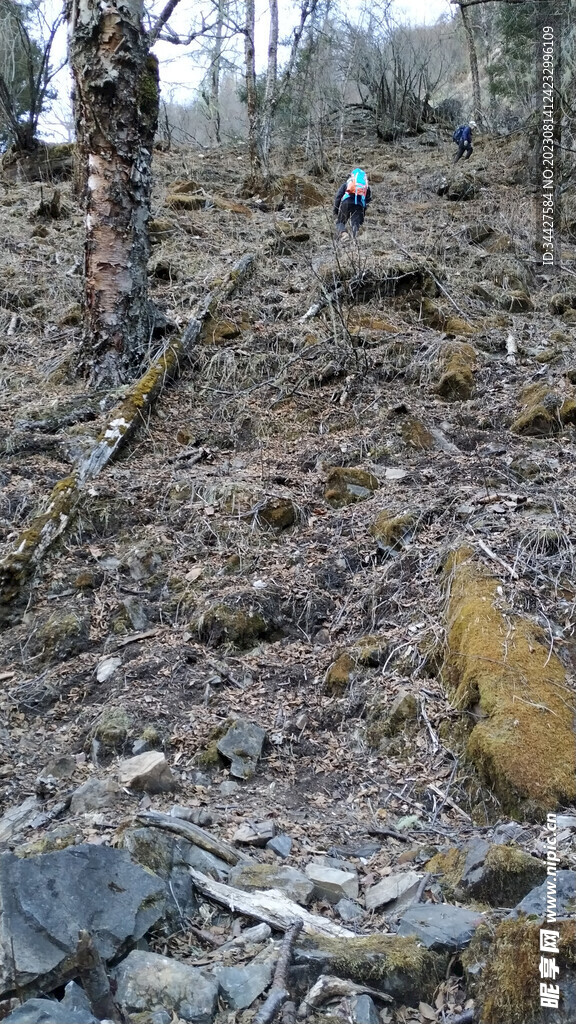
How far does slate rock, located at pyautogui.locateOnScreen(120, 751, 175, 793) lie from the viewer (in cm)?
288

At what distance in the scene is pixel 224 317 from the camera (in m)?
7.65

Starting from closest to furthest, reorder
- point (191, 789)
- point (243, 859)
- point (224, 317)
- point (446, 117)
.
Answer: point (243, 859), point (191, 789), point (224, 317), point (446, 117)

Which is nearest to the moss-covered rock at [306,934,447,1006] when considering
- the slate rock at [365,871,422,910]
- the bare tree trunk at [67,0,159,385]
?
the slate rock at [365,871,422,910]

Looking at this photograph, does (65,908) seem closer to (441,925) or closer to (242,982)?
(242,982)

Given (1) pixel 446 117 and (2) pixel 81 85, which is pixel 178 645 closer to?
(2) pixel 81 85

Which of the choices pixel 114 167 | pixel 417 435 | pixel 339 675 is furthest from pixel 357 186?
pixel 339 675

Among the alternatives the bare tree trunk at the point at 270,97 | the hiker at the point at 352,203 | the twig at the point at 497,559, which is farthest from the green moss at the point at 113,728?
the bare tree trunk at the point at 270,97

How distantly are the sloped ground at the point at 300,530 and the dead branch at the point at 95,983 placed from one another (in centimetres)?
76

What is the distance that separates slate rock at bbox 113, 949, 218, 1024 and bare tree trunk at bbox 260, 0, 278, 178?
551 inches

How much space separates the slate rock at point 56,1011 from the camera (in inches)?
61.6

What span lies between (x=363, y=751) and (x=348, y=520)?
185 centimetres

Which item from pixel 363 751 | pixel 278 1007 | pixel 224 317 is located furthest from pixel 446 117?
pixel 278 1007

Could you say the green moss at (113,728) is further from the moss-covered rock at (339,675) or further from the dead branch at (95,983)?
the dead branch at (95,983)

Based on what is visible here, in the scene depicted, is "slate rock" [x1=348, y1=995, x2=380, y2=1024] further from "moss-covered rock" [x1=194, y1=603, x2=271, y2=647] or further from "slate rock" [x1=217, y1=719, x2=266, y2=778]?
"moss-covered rock" [x1=194, y1=603, x2=271, y2=647]
